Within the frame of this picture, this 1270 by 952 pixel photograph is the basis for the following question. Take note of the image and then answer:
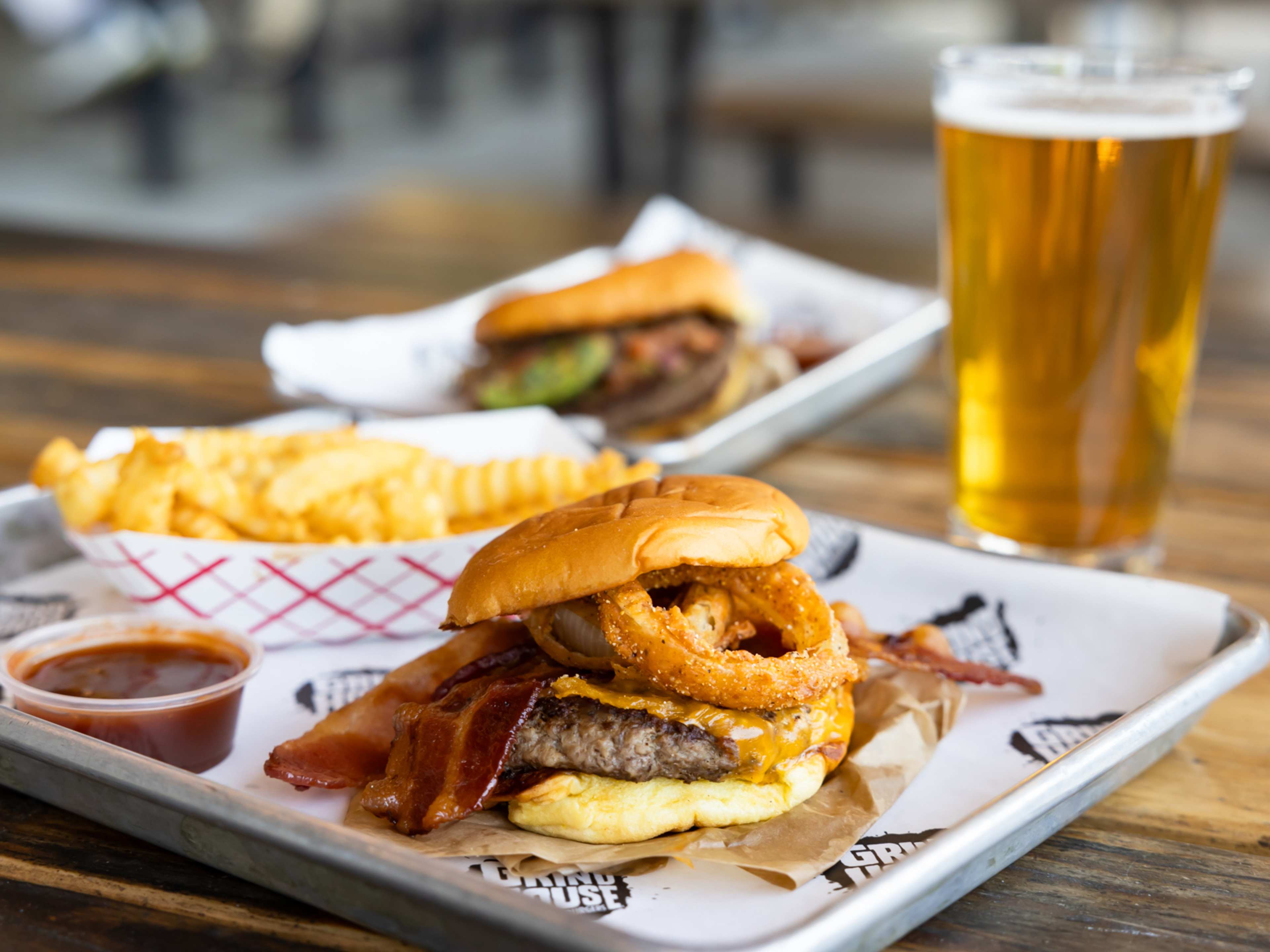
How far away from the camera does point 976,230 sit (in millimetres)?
1801

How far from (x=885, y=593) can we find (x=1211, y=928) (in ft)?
2.20

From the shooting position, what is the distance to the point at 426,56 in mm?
13266

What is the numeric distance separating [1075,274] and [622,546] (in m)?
0.85

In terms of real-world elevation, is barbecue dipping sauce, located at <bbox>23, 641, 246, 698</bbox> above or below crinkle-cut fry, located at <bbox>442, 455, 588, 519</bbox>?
below

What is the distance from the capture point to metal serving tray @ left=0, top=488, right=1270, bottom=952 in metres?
0.92

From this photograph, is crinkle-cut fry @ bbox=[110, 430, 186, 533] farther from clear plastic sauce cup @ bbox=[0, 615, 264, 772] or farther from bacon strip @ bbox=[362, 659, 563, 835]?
bacon strip @ bbox=[362, 659, 563, 835]

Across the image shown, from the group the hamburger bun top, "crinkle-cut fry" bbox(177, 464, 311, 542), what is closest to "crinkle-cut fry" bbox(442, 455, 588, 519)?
"crinkle-cut fry" bbox(177, 464, 311, 542)

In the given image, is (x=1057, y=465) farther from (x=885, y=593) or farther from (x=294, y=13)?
(x=294, y=13)

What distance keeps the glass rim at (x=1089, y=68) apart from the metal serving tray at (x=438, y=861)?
29.8 inches

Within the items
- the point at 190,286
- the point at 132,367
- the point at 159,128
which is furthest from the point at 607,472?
the point at 159,128

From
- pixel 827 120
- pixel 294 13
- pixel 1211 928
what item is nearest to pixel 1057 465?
pixel 1211 928

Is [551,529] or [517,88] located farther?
[517,88]

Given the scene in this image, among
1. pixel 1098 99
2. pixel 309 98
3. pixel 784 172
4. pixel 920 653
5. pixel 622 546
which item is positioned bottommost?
pixel 784 172

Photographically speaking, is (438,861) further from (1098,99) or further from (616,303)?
(616,303)
